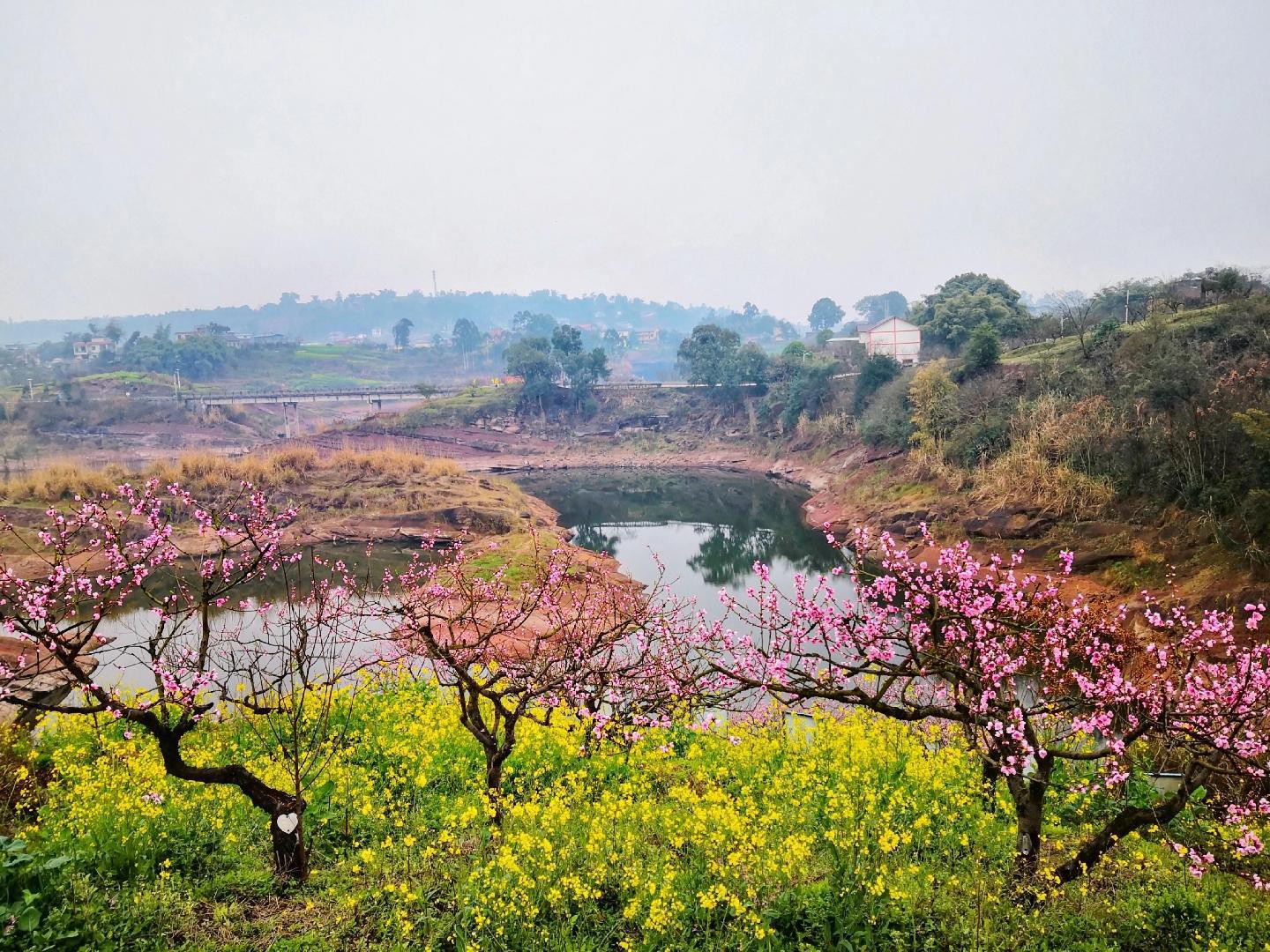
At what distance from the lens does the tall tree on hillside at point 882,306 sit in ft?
338

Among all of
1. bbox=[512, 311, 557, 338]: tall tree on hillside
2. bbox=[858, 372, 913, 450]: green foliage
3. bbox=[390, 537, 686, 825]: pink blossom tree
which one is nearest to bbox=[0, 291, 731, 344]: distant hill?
bbox=[512, 311, 557, 338]: tall tree on hillside

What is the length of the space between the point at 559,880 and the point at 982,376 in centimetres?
3225

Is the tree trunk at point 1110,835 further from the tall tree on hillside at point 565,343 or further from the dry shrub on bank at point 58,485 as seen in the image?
the tall tree on hillside at point 565,343

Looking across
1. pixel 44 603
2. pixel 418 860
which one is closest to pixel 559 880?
pixel 418 860

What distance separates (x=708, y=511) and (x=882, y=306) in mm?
75779

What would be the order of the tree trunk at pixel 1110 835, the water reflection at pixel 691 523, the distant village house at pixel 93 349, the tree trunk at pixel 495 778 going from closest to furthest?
the tree trunk at pixel 1110 835 → the tree trunk at pixel 495 778 → the water reflection at pixel 691 523 → the distant village house at pixel 93 349

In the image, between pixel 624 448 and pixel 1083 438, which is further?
pixel 624 448

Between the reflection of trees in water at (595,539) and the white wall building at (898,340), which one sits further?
the white wall building at (898,340)

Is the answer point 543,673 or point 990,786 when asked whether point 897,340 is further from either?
point 543,673

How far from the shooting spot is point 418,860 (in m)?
5.60

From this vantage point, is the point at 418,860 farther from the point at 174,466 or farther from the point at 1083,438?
the point at 174,466

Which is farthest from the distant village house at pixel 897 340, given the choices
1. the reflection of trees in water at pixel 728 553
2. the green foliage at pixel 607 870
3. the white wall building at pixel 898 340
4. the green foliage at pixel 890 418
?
the green foliage at pixel 607 870

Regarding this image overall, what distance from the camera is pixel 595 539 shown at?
32.9 meters

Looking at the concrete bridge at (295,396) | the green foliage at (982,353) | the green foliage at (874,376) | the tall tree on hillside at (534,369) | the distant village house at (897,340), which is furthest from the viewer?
the concrete bridge at (295,396)
